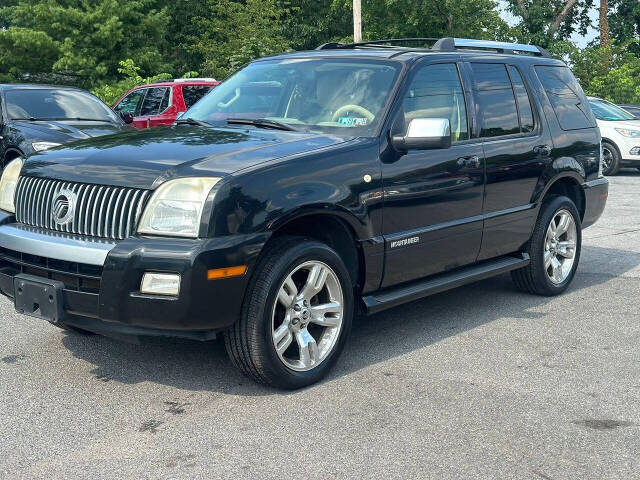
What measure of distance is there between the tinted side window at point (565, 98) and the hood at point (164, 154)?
2.50 meters

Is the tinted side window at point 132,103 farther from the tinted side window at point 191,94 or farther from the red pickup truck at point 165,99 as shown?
the tinted side window at point 191,94

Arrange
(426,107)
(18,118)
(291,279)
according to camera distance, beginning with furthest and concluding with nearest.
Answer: (18,118) < (426,107) < (291,279)

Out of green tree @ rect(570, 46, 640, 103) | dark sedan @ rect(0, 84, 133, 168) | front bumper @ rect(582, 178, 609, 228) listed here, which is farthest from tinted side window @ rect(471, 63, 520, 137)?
green tree @ rect(570, 46, 640, 103)

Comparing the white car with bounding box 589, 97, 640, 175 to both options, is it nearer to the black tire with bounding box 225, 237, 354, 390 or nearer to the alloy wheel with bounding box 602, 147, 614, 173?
the alloy wheel with bounding box 602, 147, 614, 173

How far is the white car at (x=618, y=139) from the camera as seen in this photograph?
1736 cm

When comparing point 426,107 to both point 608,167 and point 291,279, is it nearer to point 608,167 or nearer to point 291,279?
point 291,279

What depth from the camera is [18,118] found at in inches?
466

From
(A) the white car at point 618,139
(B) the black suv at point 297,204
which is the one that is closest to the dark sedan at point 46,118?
(B) the black suv at point 297,204

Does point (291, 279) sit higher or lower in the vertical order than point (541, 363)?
higher

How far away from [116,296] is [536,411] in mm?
2088

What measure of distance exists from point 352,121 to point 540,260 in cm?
218

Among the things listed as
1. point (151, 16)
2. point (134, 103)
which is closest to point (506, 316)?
point (134, 103)

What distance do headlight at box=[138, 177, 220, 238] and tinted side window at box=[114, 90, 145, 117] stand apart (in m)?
12.8

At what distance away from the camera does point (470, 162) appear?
5.70 metres
